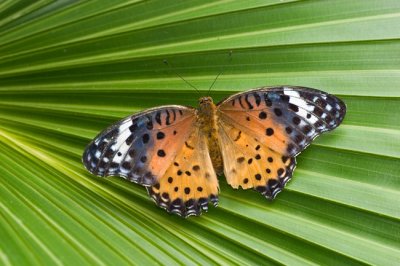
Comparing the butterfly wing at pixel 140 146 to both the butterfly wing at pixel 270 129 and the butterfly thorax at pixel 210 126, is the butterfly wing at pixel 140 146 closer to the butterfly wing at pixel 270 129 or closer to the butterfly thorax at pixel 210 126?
the butterfly thorax at pixel 210 126

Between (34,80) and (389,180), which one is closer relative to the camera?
(389,180)

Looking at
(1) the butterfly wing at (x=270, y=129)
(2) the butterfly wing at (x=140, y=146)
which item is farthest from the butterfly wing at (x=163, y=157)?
(1) the butterfly wing at (x=270, y=129)

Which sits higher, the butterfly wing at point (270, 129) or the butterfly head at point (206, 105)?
the butterfly head at point (206, 105)

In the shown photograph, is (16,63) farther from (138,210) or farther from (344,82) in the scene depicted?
(344,82)

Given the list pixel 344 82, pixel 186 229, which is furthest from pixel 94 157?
pixel 344 82

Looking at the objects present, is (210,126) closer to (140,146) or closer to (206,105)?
(206,105)

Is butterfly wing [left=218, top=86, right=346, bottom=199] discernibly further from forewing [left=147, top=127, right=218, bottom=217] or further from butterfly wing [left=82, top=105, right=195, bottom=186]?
butterfly wing [left=82, top=105, right=195, bottom=186]

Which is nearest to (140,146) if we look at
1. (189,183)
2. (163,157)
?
(163,157)
